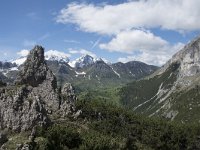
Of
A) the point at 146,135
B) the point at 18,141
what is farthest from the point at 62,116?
the point at 146,135

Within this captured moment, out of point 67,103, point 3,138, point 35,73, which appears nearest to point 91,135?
point 67,103

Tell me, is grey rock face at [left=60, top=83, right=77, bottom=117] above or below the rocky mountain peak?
below

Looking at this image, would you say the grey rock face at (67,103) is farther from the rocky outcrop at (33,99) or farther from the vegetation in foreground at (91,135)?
the vegetation in foreground at (91,135)

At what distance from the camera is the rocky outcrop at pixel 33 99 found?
5502 inches

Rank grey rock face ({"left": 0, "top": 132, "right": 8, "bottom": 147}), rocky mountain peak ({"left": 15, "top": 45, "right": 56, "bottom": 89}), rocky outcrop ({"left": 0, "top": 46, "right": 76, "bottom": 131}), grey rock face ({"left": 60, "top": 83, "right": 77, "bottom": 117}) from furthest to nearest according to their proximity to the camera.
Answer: rocky mountain peak ({"left": 15, "top": 45, "right": 56, "bottom": 89}) < grey rock face ({"left": 60, "top": 83, "right": 77, "bottom": 117}) < rocky outcrop ({"left": 0, "top": 46, "right": 76, "bottom": 131}) < grey rock face ({"left": 0, "top": 132, "right": 8, "bottom": 147})

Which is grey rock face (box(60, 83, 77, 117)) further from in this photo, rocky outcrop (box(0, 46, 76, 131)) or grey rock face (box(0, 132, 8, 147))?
grey rock face (box(0, 132, 8, 147))

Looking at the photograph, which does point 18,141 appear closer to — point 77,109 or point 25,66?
point 77,109

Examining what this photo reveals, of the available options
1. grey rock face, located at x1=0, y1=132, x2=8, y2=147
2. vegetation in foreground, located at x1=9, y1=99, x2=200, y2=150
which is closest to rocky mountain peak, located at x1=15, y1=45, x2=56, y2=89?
vegetation in foreground, located at x1=9, y1=99, x2=200, y2=150

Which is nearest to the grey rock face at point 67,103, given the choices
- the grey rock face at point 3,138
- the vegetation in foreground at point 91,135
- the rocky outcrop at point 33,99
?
the rocky outcrop at point 33,99

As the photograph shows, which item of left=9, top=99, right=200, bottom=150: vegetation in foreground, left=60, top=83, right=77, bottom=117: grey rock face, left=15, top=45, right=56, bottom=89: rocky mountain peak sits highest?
left=15, top=45, right=56, bottom=89: rocky mountain peak

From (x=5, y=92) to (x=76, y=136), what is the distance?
34.3 meters

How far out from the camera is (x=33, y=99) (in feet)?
481

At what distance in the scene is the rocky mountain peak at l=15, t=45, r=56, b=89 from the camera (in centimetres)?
17838

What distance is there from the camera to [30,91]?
15662 cm
